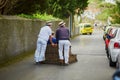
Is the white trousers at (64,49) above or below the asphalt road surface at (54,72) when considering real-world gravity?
above

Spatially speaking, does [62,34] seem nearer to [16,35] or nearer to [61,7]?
[16,35]

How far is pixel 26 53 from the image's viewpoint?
66.2ft

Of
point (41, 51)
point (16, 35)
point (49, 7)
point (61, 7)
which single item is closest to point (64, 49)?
point (41, 51)

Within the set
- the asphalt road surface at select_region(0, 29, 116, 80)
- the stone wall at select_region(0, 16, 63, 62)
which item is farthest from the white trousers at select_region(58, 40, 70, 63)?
the stone wall at select_region(0, 16, 63, 62)

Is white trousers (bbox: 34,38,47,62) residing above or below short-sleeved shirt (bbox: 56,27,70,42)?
below

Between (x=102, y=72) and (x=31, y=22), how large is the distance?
911 cm

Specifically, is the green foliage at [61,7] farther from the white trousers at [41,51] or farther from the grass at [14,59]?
the white trousers at [41,51]

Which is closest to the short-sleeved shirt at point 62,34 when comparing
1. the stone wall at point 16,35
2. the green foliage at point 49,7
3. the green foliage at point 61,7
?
the stone wall at point 16,35

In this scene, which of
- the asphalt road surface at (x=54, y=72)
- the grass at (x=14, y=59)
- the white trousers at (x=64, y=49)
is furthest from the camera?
the white trousers at (x=64, y=49)

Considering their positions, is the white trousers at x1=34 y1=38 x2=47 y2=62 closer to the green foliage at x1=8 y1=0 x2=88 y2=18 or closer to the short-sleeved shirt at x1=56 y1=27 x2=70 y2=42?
the short-sleeved shirt at x1=56 y1=27 x2=70 y2=42

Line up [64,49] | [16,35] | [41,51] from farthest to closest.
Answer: [16,35] → [41,51] → [64,49]

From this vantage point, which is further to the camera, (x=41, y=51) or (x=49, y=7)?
(x=49, y=7)

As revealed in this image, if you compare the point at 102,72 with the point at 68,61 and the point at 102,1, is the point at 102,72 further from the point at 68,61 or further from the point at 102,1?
the point at 102,1

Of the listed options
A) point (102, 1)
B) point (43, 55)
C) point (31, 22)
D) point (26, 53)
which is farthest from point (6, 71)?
point (102, 1)
